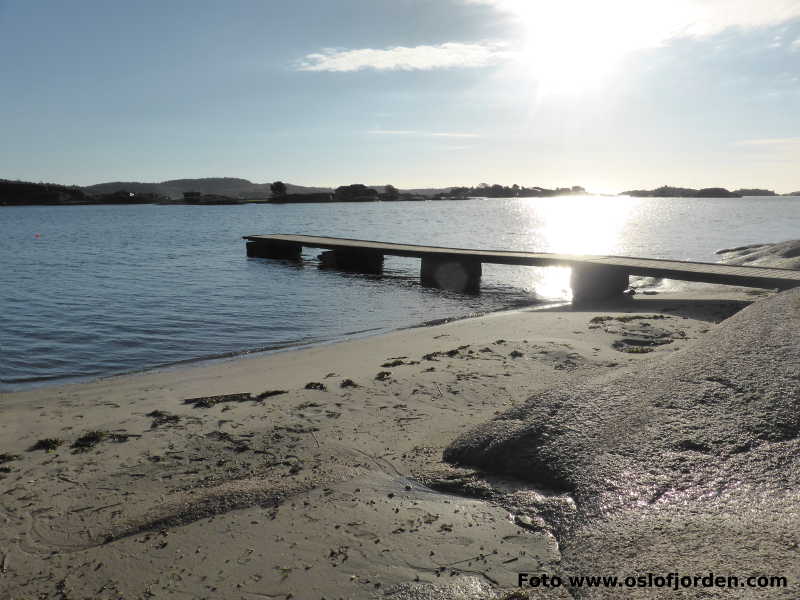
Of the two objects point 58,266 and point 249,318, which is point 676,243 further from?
point 58,266

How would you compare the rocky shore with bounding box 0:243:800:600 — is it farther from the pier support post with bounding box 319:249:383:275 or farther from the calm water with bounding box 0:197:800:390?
the pier support post with bounding box 319:249:383:275

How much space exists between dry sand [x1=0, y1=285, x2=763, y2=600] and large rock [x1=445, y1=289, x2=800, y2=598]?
0.36 meters

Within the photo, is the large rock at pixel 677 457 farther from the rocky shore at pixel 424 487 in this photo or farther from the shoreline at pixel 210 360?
the shoreline at pixel 210 360

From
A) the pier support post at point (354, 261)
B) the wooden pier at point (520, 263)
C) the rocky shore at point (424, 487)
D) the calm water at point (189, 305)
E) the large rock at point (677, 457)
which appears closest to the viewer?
the large rock at point (677, 457)

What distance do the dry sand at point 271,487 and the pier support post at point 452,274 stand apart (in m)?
12.4

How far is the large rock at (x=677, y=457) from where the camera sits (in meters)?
3.09

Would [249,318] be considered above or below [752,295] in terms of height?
below

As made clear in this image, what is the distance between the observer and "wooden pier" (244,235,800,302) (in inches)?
574

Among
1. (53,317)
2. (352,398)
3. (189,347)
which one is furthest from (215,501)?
(53,317)

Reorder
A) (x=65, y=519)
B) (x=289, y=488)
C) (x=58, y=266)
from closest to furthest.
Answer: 1. (x=65, y=519)
2. (x=289, y=488)
3. (x=58, y=266)

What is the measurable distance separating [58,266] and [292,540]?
29.8m

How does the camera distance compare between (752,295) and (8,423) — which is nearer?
(8,423)

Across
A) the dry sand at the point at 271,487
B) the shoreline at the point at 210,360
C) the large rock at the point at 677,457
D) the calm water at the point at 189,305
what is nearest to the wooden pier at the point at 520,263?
the calm water at the point at 189,305

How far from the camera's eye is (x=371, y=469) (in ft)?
16.3
